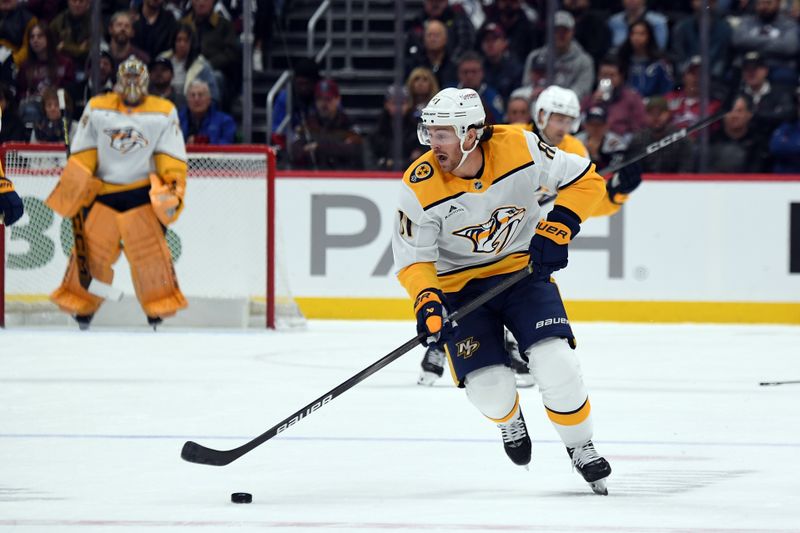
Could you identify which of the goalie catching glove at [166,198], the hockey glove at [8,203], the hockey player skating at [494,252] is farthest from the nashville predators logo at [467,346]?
the goalie catching glove at [166,198]

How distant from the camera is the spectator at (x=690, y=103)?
27.5 feet

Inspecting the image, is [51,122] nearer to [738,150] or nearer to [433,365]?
[433,365]

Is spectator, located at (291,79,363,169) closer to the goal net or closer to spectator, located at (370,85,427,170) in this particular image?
spectator, located at (370,85,427,170)

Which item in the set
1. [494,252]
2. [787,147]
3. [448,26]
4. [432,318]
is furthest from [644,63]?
[432,318]

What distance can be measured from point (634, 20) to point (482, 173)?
5173mm

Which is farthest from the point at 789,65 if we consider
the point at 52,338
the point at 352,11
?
the point at 52,338

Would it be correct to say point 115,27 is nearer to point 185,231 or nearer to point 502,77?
point 185,231

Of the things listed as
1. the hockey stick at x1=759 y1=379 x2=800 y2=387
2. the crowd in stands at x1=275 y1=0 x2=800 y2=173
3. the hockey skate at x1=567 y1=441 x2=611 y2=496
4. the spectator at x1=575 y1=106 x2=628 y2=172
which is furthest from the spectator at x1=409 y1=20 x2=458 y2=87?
the hockey skate at x1=567 y1=441 x2=611 y2=496

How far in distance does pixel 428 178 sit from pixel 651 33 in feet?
17.0

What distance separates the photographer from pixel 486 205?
3.83 m

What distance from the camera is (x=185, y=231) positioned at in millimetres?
8039

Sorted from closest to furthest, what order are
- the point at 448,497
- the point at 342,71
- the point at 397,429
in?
the point at 448,497 → the point at 397,429 → the point at 342,71

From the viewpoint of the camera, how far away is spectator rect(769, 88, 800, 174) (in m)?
8.33

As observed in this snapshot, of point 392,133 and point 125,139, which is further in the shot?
point 392,133
